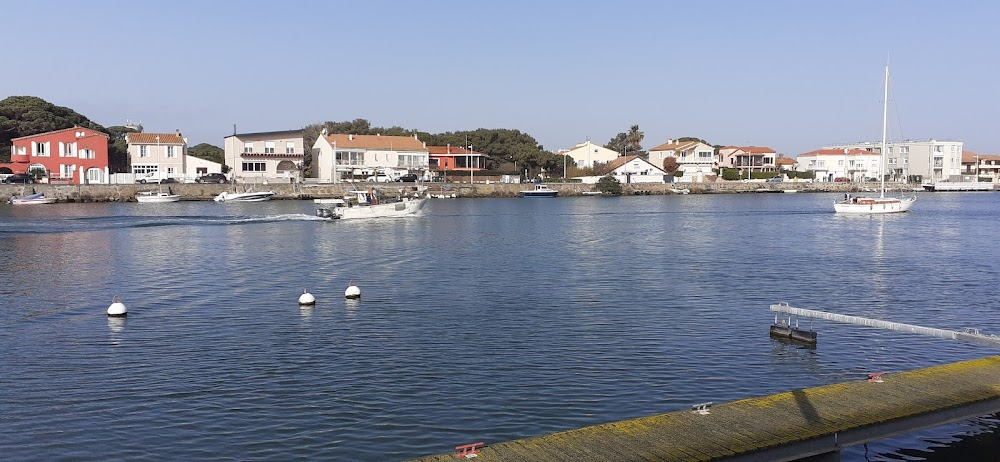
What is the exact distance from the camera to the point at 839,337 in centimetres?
1853

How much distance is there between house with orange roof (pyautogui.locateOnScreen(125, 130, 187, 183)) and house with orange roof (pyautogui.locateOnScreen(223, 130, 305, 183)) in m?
6.14

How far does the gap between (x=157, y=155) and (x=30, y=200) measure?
55.7ft

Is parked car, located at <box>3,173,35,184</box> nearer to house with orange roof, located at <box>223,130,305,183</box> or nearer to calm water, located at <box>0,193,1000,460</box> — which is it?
house with orange roof, located at <box>223,130,305,183</box>

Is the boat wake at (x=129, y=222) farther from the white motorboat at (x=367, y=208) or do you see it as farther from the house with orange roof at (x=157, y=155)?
the house with orange roof at (x=157, y=155)

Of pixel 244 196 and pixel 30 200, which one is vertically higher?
pixel 244 196

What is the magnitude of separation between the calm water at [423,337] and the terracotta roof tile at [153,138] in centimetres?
5127

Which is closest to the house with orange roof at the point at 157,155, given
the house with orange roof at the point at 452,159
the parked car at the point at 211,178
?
the parked car at the point at 211,178

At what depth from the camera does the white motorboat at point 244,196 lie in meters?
80.8

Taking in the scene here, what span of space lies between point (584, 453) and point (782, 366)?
794 cm

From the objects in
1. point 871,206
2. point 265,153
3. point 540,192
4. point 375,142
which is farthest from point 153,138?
point 871,206

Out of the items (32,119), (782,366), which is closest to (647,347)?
(782,366)

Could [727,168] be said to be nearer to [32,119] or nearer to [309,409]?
[32,119]

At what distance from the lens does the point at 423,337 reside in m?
18.5

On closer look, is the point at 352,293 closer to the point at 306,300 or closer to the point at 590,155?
the point at 306,300
